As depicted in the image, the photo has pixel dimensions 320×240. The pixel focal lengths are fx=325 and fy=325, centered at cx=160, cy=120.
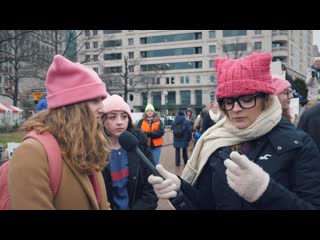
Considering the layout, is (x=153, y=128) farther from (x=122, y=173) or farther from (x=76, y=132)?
(x=76, y=132)

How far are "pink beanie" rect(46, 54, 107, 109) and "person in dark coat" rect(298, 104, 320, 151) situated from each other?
6.57 ft

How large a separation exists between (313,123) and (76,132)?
2.17 metres

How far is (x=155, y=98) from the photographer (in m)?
66.6

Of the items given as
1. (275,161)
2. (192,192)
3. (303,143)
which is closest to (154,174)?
(192,192)

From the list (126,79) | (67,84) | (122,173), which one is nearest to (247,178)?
(67,84)

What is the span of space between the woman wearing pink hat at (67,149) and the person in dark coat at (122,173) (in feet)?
3.12

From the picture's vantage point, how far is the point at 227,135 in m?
1.99

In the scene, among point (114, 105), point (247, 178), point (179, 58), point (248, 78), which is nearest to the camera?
point (247, 178)

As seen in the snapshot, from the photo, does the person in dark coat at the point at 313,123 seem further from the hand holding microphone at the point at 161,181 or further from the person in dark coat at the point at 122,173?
the hand holding microphone at the point at 161,181

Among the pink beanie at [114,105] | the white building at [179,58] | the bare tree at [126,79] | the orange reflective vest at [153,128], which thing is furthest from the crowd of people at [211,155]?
the white building at [179,58]

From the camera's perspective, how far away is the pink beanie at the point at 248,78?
1.83 meters
